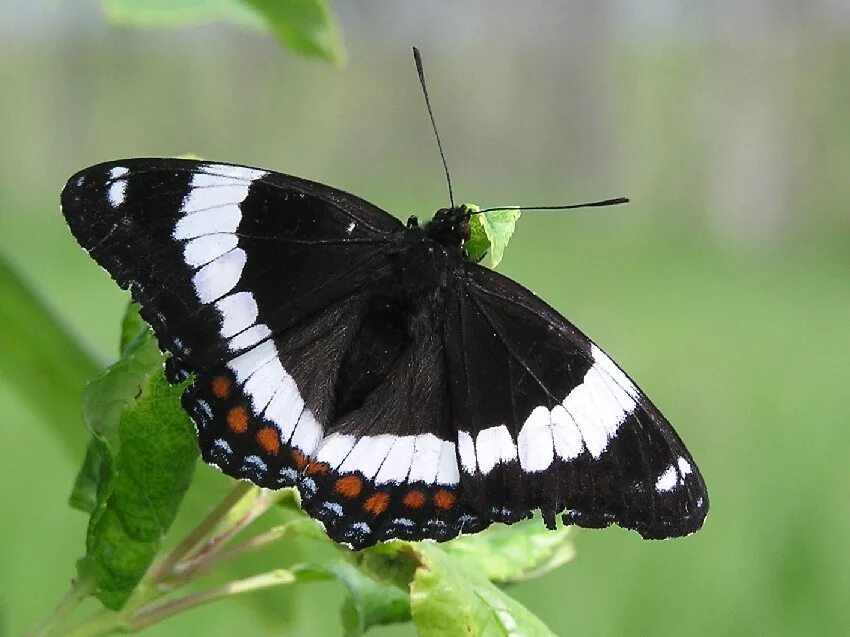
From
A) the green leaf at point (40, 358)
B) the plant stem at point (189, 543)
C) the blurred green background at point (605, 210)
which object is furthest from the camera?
the blurred green background at point (605, 210)

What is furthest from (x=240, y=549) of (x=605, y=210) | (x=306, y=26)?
(x=605, y=210)

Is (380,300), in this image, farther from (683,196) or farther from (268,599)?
(683,196)

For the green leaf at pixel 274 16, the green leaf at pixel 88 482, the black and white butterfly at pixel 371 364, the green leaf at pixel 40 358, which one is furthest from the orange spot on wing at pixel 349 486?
the green leaf at pixel 274 16

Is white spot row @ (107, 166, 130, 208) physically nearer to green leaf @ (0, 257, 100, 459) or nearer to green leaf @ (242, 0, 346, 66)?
green leaf @ (0, 257, 100, 459)

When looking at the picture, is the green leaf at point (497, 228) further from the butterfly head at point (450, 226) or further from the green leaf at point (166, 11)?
the green leaf at point (166, 11)

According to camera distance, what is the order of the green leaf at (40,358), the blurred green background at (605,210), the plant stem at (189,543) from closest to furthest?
1. the plant stem at (189,543)
2. the green leaf at (40,358)
3. the blurred green background at (605,210)

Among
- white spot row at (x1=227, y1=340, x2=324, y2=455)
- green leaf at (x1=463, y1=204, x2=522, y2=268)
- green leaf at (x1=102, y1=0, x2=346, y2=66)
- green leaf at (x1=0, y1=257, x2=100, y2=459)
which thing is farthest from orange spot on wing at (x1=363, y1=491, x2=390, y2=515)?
green leaf at (x1=102, y1=0, x2=346, y2=66)
